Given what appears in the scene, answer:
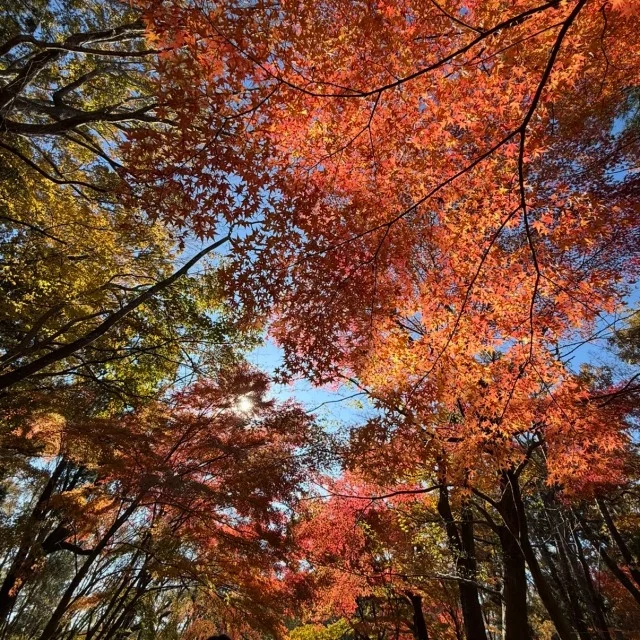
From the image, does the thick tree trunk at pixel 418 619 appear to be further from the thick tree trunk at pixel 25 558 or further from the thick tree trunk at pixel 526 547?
the thick tree trunk at pixel 25 558

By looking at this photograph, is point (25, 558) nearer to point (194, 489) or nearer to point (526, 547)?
point (194, 489)

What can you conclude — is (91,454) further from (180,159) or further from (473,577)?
(473,577)

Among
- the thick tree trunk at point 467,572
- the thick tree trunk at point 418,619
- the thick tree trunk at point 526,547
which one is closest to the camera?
the thick tree trunk at point 526,547

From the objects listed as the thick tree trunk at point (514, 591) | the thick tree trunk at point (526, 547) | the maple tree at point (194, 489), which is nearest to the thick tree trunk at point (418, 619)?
the thick tree trunk at point (514, 591)

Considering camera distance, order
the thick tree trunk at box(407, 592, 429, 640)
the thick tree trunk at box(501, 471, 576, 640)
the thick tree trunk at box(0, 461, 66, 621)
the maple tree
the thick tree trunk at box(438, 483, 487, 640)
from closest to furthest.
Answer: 1. the thick tree trunk at box(501, 471, 576, 640)
2. the maple tree
3. the thick tree trunk at box(0, 461, 66, 621)
4. the thick tree trunk at box(438, 483, 487, 640)
5. the thick tree trunk at box(407, 592, 429, 640)

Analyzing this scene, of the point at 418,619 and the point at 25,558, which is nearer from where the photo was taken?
the point at 25,558

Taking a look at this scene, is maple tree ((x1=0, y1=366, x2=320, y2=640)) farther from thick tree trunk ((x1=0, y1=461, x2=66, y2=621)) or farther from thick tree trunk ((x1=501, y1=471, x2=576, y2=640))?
thick tree trunk ((x1=501, y1=471, x2=576, y2=640))

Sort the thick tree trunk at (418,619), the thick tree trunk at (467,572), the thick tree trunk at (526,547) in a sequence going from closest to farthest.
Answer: the thick tree trunk at (526,547) < the thick tree trunk at (467,572) < the thick tree trunk at (418,619)

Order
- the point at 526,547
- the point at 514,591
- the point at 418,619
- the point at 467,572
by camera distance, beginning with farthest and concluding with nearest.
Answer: the point at 418,619
the point at 467,572
the point at 514,591
the point at 526,547

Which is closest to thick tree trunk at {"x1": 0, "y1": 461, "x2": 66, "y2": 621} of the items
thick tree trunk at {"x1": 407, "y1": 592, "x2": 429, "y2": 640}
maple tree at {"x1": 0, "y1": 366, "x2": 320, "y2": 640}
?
maple tree at {"x1": 0, "y1": 366, "x2": 320, "y2": 640}

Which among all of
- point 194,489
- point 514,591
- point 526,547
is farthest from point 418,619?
point 194,489

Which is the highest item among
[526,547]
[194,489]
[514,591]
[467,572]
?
[194,489]

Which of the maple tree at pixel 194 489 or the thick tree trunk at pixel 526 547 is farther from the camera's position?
the maple tree at pixel 194 489

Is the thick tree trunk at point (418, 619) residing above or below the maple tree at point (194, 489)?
below
